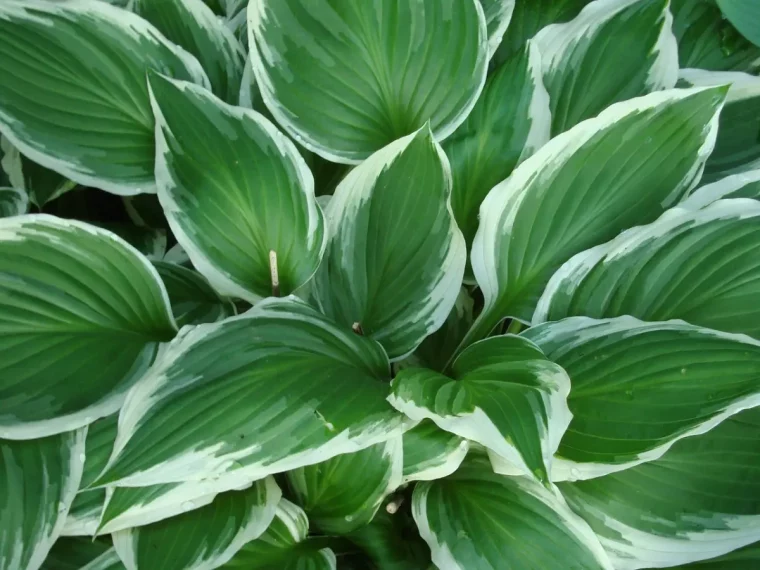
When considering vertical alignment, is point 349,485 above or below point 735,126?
below

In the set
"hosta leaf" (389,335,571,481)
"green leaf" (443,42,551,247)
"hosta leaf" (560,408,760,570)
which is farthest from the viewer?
"green leaf" (443,42,551,247)

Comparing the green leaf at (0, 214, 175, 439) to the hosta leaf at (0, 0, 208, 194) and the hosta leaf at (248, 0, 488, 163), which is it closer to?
the hosta leaf at (0, 0, 208, 194)

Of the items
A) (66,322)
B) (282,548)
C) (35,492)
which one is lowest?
(282,548)

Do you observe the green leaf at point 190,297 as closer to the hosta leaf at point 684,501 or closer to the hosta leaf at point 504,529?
the hosta leaf at point 504,529

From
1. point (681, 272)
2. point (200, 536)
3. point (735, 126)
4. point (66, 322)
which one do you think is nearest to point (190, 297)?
point (66, 322)

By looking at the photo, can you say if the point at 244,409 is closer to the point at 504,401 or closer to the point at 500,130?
the point at 504,401

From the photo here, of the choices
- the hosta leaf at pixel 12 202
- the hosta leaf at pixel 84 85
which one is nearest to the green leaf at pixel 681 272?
the hosta leaf at pixel 84 85

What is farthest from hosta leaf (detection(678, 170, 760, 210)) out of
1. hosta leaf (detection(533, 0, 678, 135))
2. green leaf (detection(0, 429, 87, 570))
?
green leaf (detection(0, 429, 87, 570))
